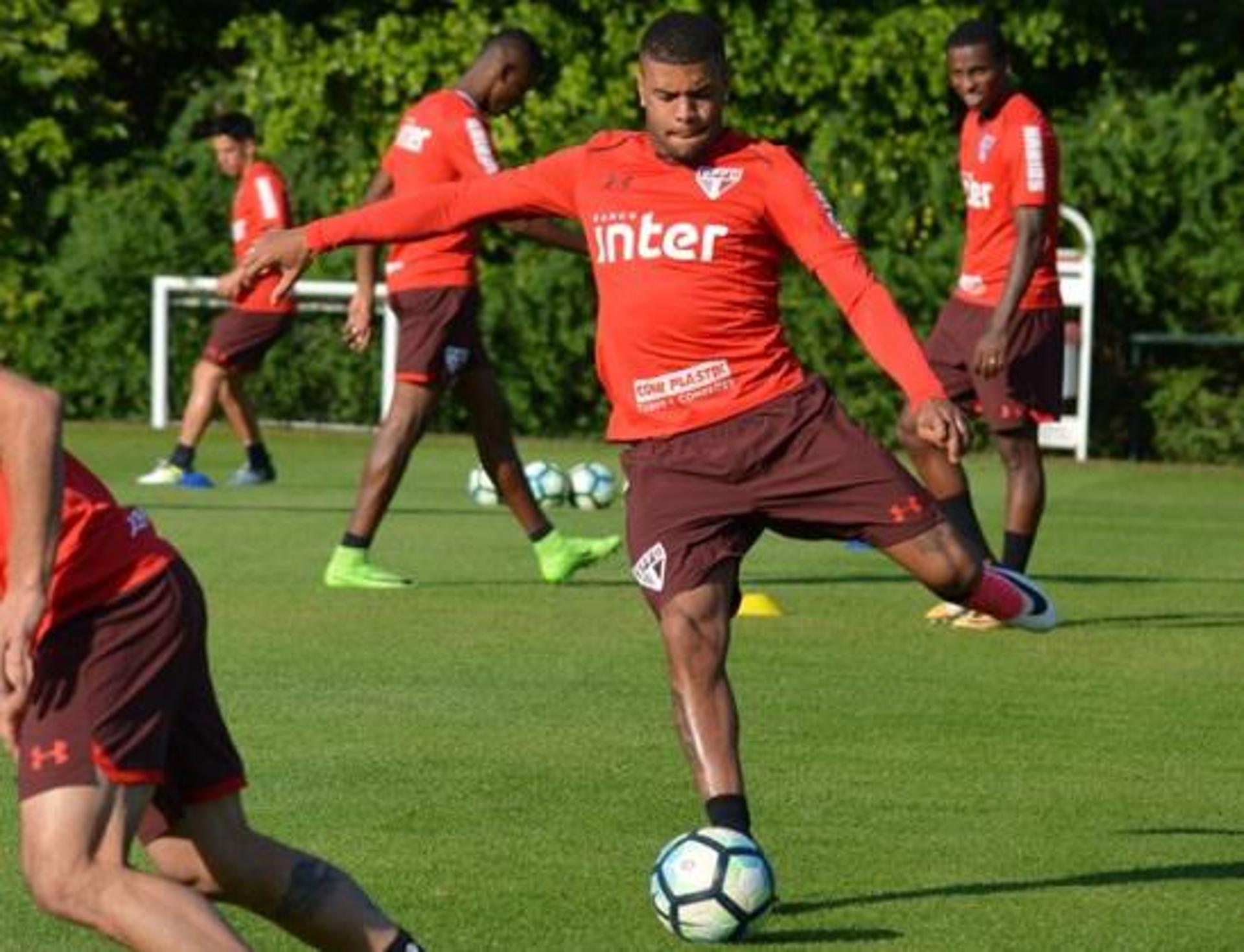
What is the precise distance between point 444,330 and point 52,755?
8388 millimetres

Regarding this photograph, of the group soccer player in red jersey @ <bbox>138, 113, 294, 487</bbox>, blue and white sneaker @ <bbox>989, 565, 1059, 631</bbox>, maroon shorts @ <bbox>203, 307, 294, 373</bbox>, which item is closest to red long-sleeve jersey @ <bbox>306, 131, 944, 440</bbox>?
blue and white sneaker @ <bbox>989, 565, 1059, 631</bbox>

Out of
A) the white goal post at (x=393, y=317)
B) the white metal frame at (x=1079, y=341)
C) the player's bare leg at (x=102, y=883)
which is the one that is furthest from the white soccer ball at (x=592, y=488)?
the player's bare leg at (x=102, y=883)

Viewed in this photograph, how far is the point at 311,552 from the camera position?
15.6 m

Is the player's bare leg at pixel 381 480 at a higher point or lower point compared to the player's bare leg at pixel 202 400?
higher

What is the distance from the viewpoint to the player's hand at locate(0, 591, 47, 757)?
209 inches

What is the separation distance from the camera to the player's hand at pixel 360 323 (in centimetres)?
1384

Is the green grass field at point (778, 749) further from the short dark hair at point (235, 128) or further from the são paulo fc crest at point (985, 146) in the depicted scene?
the short dark hair at point (235, 128)

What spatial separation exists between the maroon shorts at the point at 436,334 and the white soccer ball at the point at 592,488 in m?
4.88

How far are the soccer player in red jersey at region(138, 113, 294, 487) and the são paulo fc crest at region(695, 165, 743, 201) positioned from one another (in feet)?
39.0

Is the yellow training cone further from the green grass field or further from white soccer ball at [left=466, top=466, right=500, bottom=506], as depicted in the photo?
white soccer ball at [left=466, top=466, right=500, bottom=506]

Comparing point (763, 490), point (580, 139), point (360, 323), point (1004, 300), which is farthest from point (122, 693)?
point (580, 139)

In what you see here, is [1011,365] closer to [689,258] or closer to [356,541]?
[356,541]

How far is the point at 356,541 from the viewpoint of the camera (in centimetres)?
1380

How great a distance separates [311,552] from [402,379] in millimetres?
1981
